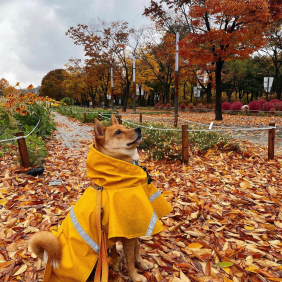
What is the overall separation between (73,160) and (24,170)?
5.47 ft

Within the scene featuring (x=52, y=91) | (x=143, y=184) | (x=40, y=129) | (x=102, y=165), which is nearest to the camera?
(x=102, y=165)

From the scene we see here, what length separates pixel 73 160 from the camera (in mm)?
6137

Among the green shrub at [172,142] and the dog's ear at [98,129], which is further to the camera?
the green shrub at [172,142]

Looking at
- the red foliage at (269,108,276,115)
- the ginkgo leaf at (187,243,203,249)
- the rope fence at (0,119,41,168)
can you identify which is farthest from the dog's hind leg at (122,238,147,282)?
the red foliage at (269,108,276,115)

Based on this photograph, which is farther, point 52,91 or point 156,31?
point 52,91

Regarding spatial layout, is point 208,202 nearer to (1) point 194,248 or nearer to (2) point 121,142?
(1) point 194,248

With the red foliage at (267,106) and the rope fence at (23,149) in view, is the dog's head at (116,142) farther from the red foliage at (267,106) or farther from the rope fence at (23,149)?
the red foliage at (267,106)

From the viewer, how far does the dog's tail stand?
1528mm

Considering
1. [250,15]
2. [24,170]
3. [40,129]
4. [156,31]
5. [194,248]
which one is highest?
[156,31]

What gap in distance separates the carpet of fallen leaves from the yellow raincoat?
0.69 metres

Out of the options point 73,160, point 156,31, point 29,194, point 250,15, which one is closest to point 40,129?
point 73,160

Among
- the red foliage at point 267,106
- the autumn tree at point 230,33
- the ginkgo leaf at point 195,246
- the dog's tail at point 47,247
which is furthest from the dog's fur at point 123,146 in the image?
the red foliage at point 267,106

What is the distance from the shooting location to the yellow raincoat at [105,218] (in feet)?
5.26

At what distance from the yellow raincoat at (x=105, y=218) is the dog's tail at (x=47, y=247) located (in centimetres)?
4
